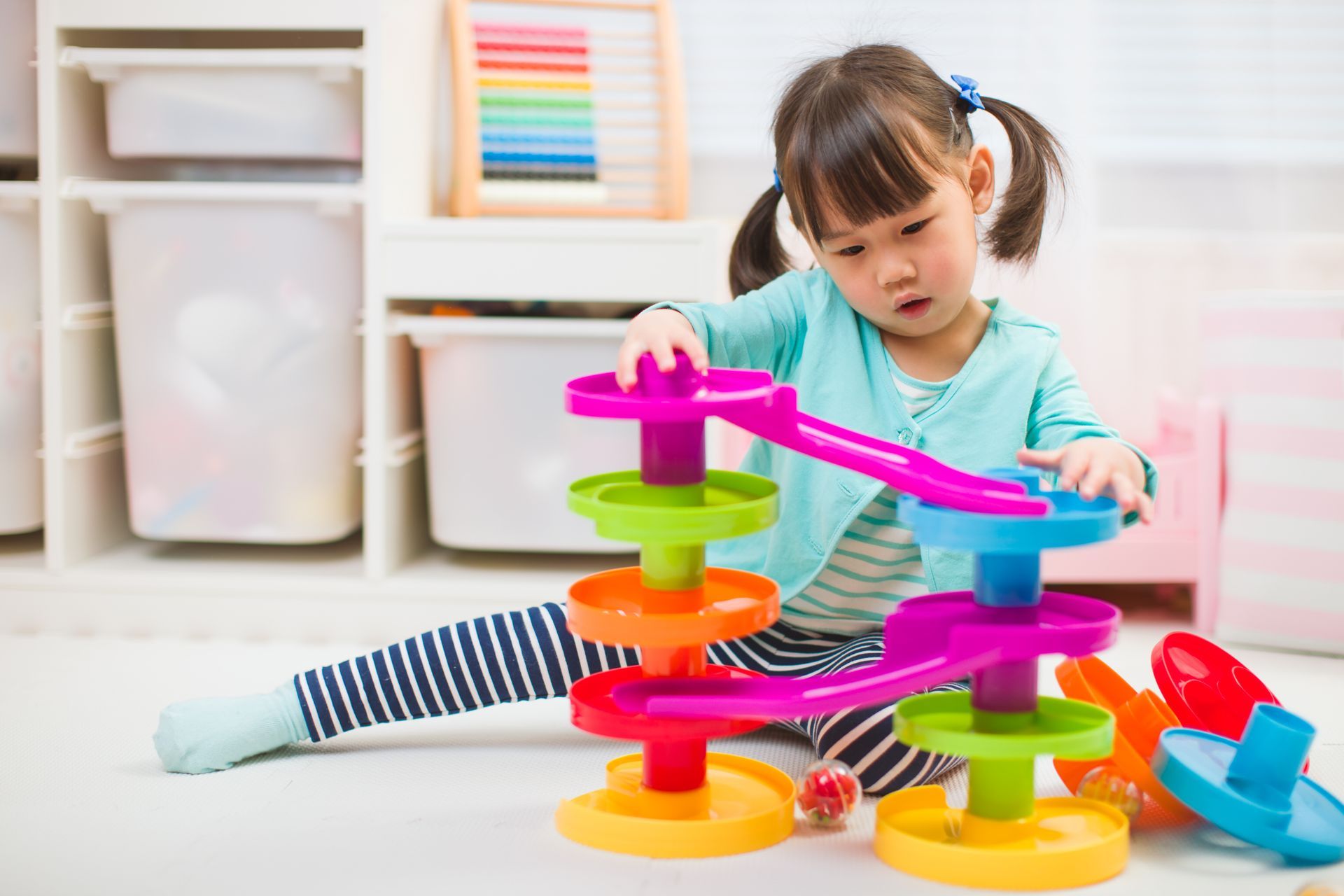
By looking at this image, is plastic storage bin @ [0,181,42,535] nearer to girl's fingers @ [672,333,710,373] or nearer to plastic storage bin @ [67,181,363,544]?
plastic storage bin @ [67,181,363,544]

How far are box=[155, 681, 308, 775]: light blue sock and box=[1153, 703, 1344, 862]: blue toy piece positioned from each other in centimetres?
60

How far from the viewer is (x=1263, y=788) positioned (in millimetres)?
714

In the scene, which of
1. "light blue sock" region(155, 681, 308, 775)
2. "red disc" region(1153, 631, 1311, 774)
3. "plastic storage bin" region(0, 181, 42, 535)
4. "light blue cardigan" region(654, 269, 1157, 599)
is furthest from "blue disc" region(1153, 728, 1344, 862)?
"plastic storage bin" region(0, 181, 42, 535)

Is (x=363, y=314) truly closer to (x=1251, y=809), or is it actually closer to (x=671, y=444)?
(x=671, y=444)

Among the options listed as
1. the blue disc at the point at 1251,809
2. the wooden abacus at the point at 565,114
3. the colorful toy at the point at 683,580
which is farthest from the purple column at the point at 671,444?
the wooden abacus at the point at 565,114

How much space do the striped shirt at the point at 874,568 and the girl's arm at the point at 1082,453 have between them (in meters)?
0.08

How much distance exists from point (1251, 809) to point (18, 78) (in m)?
1.36

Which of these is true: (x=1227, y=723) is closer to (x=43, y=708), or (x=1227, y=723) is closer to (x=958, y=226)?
(x=958, y=226)

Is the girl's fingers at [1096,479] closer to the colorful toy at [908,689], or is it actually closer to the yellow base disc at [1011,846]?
the colorful toy at [908,689]

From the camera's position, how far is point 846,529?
Answer: 0.93 meters

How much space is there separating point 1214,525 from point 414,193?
0.97m

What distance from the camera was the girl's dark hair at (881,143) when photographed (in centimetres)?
84

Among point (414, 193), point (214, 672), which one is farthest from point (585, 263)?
point (214, 672)

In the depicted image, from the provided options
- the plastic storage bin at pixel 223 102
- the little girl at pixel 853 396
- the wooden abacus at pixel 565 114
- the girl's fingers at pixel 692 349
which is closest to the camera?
the girl's fingers at pixel 692 349
